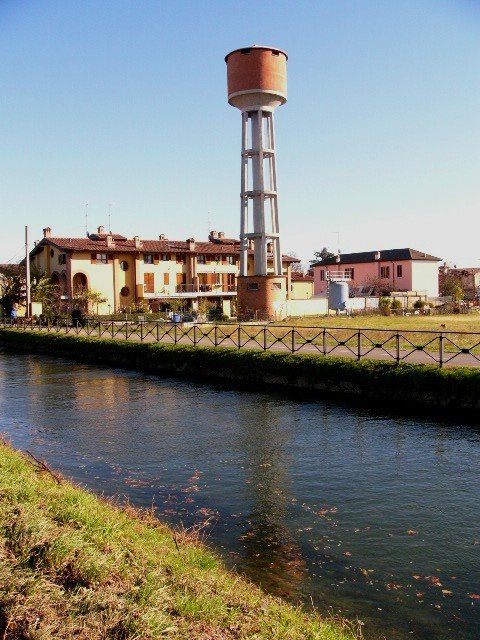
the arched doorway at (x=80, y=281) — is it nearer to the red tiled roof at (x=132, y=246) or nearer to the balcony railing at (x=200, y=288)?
the red tiled roof at (x=132, y=246)

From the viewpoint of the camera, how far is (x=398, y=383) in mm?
18906

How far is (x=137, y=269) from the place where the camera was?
58562 millimetres

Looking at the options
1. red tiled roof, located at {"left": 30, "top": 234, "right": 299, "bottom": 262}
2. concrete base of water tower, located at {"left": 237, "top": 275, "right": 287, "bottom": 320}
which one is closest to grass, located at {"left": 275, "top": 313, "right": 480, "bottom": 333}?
concrete base of water tower, located at {"left": 237, "top": 275, "right": 287, "bottom": 320}

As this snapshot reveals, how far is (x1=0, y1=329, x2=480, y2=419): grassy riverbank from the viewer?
58.2 ft

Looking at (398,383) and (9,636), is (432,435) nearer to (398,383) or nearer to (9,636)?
(398,383)

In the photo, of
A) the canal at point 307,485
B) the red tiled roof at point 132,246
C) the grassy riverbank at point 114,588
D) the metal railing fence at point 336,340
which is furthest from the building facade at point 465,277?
the grassy riverbank at point 114,588

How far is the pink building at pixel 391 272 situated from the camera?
226 ft

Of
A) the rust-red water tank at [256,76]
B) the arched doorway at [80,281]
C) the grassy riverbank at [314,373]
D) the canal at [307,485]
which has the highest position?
the rust-red water tank at [256,76]

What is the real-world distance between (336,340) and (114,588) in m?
18.8

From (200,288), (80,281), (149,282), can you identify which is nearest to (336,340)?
(80,281)

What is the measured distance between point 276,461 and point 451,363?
8.93 metres

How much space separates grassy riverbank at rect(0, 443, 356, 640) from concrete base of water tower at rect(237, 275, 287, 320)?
37721mm

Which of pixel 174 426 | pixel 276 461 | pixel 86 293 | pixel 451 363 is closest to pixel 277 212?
pixel 86 293

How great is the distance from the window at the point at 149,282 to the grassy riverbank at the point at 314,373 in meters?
26.0
